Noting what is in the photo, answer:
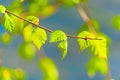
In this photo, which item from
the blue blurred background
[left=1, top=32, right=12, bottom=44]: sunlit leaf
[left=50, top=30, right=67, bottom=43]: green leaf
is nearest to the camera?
[left=50, top=30, right=67, bottom=43]: green leaf

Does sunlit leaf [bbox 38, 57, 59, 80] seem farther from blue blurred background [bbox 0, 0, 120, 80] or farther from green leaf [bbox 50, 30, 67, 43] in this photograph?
green leaf [bbox 50, 30, 67, 43]

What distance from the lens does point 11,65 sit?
147 cm

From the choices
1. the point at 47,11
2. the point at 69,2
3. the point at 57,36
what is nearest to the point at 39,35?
the point at 57,36

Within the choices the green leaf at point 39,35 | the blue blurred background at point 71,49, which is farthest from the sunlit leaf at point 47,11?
the green leaf at point 39,35

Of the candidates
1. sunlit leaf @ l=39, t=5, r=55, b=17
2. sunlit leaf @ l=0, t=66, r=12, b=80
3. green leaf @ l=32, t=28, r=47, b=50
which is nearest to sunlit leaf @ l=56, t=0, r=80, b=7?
sunlit leaf @ l=39, t=5, r=55, b=17

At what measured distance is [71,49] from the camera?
151 centimetres

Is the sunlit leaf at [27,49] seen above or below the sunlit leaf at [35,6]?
below

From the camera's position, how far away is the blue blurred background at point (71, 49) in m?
1.46

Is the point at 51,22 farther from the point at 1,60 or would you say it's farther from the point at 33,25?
the point at 33,25

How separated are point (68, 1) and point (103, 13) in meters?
0.27

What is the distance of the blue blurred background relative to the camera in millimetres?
1464

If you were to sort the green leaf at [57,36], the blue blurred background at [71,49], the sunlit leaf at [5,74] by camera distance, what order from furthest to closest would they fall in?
the blue blurred background at [71,49] → the sunlit leaf at [5,74] → the green leaf at [57,36]

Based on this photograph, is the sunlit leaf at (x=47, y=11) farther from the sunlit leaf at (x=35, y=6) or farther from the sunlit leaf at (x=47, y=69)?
the sunlit leaf at (x=47, y=69)

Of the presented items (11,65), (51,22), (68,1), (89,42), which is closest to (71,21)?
(51,22)
